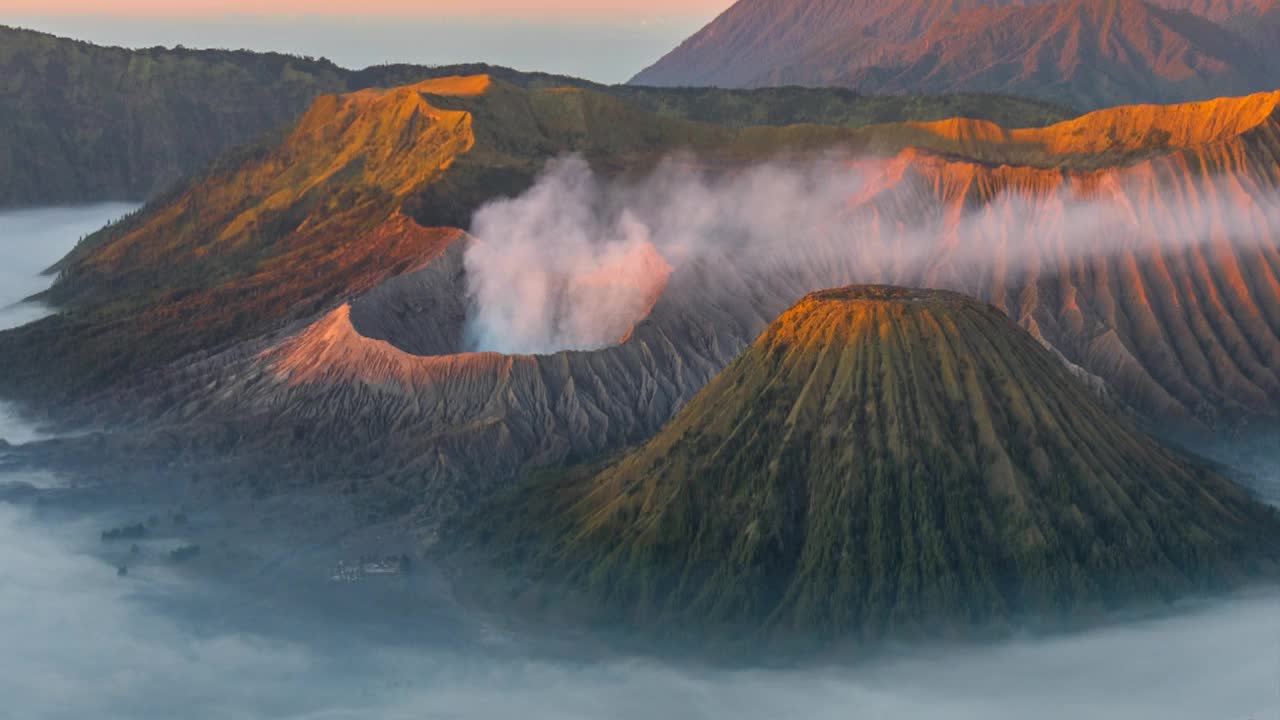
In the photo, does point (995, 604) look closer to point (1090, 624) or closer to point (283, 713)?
point (1090, 624)

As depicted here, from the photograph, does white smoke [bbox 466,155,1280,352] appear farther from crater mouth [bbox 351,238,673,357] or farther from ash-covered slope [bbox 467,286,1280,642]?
ash-covered slope [bbox 467,286,1280,642]

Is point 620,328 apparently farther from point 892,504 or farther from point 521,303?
point 892,504

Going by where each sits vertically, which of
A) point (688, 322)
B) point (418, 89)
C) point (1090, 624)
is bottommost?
point (1090, 624)

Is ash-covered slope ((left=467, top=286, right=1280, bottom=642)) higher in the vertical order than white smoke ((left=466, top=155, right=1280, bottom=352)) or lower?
lower

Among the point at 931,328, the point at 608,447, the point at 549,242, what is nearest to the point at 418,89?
the point at 549,242

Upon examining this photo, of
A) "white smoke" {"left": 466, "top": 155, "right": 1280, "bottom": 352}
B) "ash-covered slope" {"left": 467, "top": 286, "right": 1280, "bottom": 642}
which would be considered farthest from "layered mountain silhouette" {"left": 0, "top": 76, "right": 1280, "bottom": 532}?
"ash-covered slope" {"left": 467, "top": 286, "right": 1280, "bottom": 642}

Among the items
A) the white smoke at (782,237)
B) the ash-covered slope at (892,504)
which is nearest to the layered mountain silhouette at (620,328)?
the white smoke at (782,237)
